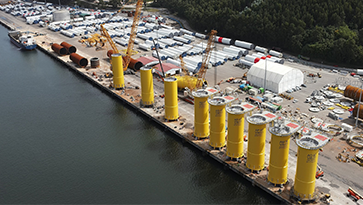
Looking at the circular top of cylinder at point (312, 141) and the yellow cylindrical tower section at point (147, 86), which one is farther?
the yellow cylindrical tower section at point (147, 86)

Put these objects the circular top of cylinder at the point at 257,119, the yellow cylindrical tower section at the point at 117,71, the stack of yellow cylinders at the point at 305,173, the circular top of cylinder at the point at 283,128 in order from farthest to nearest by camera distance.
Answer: the yellow cylindrical tower section at the point at 117,71 < the circular top of cylinder at the point at 257,119 < the circular top of cylinder at the point at 283,128 < the stack of yellow cylinders at the point at 305,173

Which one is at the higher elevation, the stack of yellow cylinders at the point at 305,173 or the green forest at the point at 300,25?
the green forest at the point at 300,25

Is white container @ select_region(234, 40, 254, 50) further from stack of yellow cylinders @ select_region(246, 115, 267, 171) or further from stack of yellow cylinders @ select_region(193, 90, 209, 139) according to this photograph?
stack of yellow cylinders @ select_region(246, 115, 267, 171)

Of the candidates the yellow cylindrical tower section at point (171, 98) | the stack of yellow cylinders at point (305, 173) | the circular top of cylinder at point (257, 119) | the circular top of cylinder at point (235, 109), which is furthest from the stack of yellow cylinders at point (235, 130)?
the yellow cylindrical tower section at point (171, 98)

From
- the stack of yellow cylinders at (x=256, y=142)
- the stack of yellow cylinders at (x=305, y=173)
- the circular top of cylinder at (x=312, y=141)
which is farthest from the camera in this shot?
the stack of yellow cylinders at (x=256, y=142)

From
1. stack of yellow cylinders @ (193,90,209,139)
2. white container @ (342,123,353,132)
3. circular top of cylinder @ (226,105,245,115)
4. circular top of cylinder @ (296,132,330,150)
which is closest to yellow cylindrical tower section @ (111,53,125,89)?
stack of yellow cylinders @ (193,90,209,139)

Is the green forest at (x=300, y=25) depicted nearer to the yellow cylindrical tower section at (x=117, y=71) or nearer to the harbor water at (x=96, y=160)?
the yellow cylindrical tower section at (x=117, y=71)

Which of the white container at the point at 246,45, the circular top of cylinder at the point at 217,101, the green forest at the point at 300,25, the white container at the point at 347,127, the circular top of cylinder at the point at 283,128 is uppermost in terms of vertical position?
the green forest at the point at 300,25
